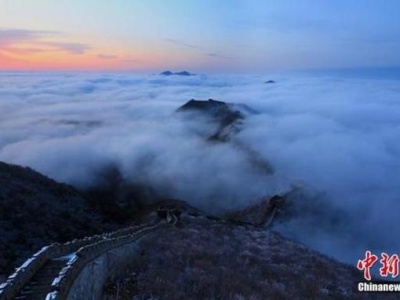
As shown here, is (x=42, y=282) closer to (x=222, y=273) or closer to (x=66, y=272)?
(x=66, y=272)

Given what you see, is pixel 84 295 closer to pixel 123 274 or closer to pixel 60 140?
pixel 123 274

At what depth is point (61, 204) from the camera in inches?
2000

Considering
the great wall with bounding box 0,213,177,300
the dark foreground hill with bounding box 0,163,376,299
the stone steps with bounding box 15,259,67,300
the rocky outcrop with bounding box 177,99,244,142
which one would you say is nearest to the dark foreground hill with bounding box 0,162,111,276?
the dark foreground hill with bounding box 0,163,376,299

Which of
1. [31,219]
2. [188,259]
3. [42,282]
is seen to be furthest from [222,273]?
[31,219]

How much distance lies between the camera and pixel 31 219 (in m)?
40.1

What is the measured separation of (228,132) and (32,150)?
54.0 m

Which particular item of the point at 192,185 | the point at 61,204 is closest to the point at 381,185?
the point at 192,185

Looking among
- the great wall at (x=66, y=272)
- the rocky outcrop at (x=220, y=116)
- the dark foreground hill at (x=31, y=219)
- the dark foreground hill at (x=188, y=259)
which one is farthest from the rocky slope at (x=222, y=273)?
the rocky outcrop at (x=220, y=116)

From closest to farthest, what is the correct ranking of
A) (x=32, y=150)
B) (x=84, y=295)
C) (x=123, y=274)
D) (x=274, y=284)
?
(x=84, y=295)
(x=123, y=274)
(x=274, y=284)
(x=32, y=150)

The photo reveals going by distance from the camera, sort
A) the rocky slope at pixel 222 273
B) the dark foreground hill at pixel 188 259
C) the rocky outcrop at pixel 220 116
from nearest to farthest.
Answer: the rocky slope at pixel 222 273, the dark foreground hill at pixel 188 259, the rocky outcrop at pixel 220 116

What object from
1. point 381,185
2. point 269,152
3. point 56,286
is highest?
point 56,286

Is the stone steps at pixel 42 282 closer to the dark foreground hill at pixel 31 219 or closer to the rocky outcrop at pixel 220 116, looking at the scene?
the dark foreground hill at pixel 31 219

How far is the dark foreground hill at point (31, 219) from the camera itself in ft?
101

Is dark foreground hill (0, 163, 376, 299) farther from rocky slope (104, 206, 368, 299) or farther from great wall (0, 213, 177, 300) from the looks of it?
great wall (0, 213, 177, 300)
